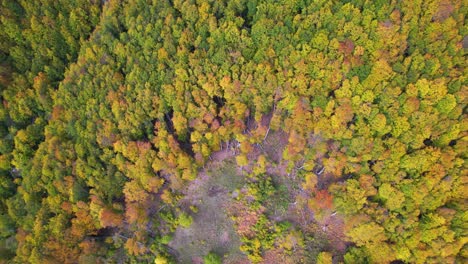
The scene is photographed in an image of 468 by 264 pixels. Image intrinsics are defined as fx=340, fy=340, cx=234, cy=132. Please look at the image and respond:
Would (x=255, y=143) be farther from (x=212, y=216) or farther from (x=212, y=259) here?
(x=212, y=259)

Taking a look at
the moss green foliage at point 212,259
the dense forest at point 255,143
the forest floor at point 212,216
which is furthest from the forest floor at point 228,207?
the moss green foliage at point 212,259

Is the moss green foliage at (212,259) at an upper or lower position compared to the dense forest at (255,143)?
lower

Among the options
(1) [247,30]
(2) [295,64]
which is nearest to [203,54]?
(1) [247,30]

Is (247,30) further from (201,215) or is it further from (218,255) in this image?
(218,255)

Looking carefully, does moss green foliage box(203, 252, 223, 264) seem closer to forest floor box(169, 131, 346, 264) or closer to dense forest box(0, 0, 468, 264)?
dense forest box(0, 0, 468, 264)

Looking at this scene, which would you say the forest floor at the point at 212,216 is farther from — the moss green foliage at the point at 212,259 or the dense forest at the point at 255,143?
the moss green foliage at the point at 212,259

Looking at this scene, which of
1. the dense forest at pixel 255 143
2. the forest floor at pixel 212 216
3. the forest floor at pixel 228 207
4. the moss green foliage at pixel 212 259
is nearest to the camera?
the dense forest at pixel 255 143

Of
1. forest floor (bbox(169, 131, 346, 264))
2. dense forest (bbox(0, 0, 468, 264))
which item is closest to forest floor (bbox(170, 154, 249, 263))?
forest floor (bbox(169, 131, 346, 264))

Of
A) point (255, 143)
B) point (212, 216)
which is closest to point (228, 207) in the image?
point (212, 216)
